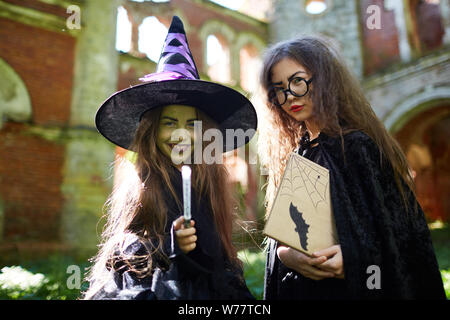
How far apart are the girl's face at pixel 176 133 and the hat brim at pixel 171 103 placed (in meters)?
0.05

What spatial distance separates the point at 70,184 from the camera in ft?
19.9

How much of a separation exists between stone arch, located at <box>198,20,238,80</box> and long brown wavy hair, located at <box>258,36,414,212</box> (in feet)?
29.2

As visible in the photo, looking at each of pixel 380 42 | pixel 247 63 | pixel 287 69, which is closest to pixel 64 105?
pixel 287 69

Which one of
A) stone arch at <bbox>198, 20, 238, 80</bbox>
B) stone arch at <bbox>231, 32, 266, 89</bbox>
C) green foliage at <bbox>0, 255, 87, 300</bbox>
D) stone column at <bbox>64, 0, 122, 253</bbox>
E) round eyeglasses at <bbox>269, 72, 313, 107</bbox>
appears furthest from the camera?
stone arch at <bbox>231, 32, 266, 89</bbox>

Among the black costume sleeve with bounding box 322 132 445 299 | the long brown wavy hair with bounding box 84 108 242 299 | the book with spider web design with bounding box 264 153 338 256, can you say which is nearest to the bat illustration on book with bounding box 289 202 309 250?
the book with spider web design with bounding box 264 153 338 256

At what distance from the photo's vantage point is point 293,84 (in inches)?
74.8

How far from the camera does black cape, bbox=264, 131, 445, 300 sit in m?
1.54

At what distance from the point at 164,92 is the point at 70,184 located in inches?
189

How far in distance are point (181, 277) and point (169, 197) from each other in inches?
17.5

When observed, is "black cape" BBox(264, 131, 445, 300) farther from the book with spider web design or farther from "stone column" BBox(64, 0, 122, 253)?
"stone column" BBox(64, 0, 122, 253)

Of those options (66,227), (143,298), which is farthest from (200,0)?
(143,298)

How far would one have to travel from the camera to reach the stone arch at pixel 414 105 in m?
8.86

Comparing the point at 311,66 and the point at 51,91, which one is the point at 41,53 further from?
the point at 311,66

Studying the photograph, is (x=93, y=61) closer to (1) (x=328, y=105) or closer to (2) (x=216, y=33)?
(1) (x=328, y=105)
